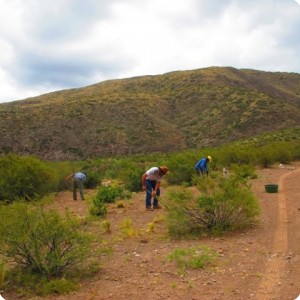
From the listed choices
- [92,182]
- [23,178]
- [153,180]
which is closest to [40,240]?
[153,180]

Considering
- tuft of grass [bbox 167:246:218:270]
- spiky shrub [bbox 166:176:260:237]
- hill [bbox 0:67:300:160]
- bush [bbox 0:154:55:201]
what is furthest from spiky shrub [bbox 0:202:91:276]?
hill [bbox 0:67:300:160]

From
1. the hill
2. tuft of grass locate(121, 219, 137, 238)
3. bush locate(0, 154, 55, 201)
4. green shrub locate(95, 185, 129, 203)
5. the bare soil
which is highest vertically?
the hill

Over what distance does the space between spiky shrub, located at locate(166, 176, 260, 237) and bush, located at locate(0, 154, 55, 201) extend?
9.37 m

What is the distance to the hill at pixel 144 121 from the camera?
191 ft

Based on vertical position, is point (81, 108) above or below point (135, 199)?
above

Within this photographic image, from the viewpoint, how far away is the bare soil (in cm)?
641

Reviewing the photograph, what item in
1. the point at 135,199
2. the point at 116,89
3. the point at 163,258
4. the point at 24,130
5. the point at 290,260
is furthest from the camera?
the point at 116,89

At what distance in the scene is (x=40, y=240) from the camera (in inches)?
299

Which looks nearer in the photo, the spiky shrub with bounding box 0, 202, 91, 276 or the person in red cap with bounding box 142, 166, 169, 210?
the spiky shrub with bounding box 0, 202, 91, 276

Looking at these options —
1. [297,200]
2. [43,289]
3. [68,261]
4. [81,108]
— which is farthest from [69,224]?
[81,108]

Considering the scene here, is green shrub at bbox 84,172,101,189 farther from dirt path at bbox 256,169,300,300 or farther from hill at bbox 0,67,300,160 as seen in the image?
hill at bbox 0,67,300,160

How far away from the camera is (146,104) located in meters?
72.1

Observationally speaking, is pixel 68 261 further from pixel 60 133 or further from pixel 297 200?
pixel 60 133

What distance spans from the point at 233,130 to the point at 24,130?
26.9 metres
